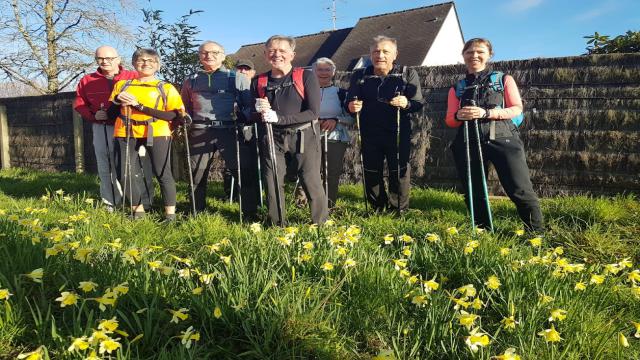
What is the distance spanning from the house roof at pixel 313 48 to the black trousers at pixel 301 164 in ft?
70.1

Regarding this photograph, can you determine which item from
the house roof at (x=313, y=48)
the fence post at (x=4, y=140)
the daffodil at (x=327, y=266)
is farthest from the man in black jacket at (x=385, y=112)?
the house roof at (x=313, y=48)

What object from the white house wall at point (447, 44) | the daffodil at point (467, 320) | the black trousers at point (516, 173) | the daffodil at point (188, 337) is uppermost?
the white house wall at point (447, 44)

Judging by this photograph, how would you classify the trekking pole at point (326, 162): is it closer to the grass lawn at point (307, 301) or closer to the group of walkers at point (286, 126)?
the group of walkers at point (286, 126)

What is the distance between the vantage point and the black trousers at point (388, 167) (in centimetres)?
502

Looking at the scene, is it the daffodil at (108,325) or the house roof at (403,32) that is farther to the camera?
the house roof at (403,32)

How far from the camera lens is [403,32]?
23125 millimetres

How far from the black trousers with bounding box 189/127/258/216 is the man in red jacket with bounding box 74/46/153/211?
100cm

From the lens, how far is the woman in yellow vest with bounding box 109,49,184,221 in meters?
4.77

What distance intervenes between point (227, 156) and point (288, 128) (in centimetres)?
106

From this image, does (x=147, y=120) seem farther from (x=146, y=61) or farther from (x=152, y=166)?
(x=146, y=61)

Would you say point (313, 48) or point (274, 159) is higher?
point (313, 48)

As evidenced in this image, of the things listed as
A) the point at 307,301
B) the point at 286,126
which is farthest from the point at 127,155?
the point at 307,301

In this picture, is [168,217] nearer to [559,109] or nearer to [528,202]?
[528,202]

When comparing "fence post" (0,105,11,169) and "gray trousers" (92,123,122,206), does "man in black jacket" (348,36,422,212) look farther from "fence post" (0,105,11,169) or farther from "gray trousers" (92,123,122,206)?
"fence post" (0,105,11,169)
